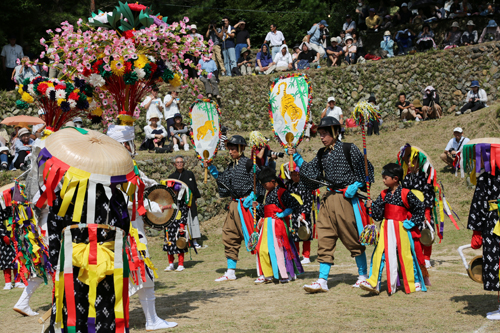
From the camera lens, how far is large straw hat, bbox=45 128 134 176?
4.42 metres

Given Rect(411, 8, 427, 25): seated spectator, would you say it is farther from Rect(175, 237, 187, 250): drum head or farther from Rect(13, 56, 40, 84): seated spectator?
Rect(175, 237, 187, 250): drum head

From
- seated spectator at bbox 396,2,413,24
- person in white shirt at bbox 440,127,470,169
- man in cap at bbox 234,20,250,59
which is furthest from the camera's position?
seated spectator at bbox 396,2,413,24

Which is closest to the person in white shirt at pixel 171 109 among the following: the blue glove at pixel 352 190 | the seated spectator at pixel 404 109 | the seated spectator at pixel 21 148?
the seated spectator at pixel 21 148

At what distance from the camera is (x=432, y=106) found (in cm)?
1925

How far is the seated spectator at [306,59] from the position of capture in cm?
2122

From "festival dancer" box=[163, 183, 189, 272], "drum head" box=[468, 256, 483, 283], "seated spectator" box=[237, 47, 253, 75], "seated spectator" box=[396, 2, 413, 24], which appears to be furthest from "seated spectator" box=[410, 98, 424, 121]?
"drum head" box=[468, 256, 483, 283]

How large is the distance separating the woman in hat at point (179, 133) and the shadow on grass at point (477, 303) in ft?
33.8

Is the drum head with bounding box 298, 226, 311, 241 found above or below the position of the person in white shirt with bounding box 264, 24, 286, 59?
below

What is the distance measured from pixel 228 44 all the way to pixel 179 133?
6599 millimetres

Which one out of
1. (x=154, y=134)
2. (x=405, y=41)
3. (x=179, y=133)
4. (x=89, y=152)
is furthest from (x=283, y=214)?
(x=405, y=41)

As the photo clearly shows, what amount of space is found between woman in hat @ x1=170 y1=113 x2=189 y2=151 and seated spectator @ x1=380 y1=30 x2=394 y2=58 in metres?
9.80

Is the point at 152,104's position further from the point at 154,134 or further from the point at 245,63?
the point at 245,63

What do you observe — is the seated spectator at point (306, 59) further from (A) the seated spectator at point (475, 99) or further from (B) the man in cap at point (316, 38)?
(A) the seated spectator at point (475, 99)

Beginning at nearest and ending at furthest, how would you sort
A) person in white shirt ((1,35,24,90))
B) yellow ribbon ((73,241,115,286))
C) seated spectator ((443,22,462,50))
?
yellow ribbon ((73,241,115,286))
person in white shirt ((1,35,24,90))
seated spectator ((443,22,462,50))
